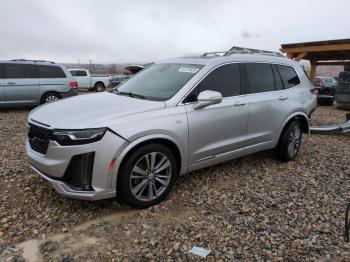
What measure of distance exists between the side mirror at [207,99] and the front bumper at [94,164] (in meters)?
1.07

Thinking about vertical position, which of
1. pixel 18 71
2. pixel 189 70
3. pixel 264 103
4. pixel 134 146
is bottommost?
pixel 134 146

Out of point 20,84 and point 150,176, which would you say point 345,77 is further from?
point 20,84

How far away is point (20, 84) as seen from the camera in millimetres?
10578

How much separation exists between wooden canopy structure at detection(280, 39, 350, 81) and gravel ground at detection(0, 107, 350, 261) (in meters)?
10.3

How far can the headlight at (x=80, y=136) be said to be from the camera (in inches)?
126

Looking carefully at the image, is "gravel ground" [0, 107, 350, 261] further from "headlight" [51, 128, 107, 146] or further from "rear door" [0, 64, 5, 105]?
"rear door" [0, 64, 5, 105]

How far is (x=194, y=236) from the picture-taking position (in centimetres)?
323

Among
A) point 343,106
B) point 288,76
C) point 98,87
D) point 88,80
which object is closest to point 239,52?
point 288,76

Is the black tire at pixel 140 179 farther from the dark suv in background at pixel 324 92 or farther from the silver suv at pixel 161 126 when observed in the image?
the dark suv in background at pixel 324 92

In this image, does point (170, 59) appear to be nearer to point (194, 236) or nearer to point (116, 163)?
point (116, 163)

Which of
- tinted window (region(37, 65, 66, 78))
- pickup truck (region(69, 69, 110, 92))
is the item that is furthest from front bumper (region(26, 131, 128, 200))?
pickup truck (region(69, 69, 110, 92))

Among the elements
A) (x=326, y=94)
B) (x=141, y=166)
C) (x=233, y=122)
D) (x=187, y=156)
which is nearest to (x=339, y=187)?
(x=233, y=122)

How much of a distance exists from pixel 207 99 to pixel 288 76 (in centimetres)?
240

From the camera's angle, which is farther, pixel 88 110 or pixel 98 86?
pixel 98 86
